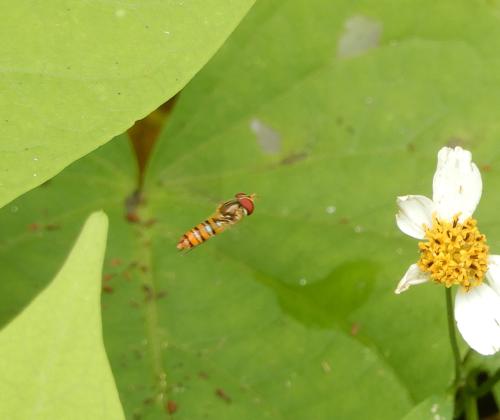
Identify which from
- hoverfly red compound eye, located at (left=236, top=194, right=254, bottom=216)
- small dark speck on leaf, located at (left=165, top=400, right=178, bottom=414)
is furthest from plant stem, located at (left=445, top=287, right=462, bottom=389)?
small dark speck on leaf, located at (left=165, top=400, right=178, bottom=414)

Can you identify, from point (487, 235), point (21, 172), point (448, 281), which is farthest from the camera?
point (487, 235)

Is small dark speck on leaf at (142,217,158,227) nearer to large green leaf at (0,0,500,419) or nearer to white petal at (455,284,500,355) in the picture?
large green leaf at (0,0,500,419)

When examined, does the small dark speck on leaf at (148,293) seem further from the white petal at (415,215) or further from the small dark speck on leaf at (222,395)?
the white petal at (415,215)

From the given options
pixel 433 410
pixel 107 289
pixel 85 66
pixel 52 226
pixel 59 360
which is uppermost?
pixel 85 66

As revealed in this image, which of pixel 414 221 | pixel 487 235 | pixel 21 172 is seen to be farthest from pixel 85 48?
pixel 487 235

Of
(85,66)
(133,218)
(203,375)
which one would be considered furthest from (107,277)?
(85,66)

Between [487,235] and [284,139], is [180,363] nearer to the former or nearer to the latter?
[284,139]

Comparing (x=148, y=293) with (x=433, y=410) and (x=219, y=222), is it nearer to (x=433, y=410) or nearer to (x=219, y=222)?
(x=219, y=222)
